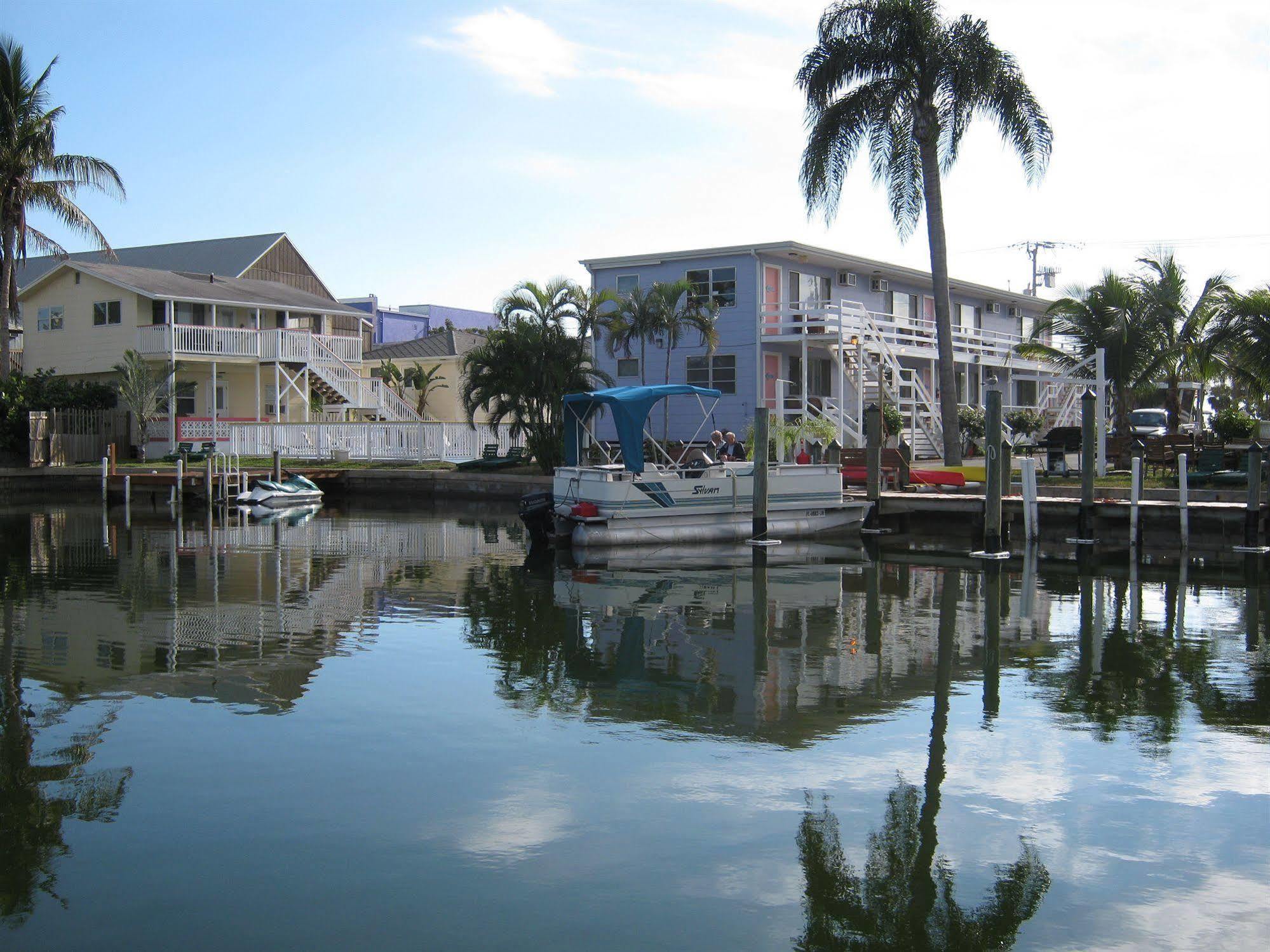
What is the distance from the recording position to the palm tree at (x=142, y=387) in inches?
1683

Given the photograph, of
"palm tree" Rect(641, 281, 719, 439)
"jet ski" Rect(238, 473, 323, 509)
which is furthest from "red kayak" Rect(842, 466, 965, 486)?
"jet ski" Rect(238, 473, 323, 509)

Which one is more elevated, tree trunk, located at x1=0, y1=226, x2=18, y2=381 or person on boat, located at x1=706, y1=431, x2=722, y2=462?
tree trunk, located at x1=0, y1=226, x2=18, y2=381

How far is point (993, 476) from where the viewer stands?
22453 millimetres

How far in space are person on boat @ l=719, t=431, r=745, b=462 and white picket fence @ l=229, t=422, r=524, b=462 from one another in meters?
15.0

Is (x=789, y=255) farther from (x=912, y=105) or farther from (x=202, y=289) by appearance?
(x=202, y=289)

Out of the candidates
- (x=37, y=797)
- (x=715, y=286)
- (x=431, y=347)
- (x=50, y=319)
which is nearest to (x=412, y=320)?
(x=431, y=347)

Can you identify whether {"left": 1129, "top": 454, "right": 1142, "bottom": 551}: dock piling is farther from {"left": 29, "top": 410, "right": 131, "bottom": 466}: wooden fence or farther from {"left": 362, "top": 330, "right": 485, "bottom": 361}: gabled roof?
{"left": 362, "top": 330, "right": 485, "bottom": 361}: gabled roof

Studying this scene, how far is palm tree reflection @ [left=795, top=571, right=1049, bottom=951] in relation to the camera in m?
6.35

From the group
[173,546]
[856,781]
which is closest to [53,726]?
[856,781]

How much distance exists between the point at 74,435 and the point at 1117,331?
119 feet

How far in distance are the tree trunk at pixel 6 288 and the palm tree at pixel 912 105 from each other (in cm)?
3024

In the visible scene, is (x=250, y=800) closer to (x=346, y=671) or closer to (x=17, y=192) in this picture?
(x=346, y=671)

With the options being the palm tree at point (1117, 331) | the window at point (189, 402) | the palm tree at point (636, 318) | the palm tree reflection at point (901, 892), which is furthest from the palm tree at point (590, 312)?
the palm tree reflection at point (901, 892)

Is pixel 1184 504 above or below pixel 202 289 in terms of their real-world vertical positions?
below
